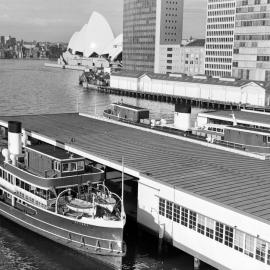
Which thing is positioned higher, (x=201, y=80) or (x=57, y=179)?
(x=201, y=80)

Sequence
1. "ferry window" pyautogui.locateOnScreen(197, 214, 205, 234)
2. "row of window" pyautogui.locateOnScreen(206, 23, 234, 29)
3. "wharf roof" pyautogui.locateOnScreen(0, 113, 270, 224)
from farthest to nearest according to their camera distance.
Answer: "row of window" pyautogui.locateOnScreen(206, 23, 234, 29), "wharf roof" pyautogui.locateOnScreen(0, 113, 270, 224), "ferry window" pyautogui.locateOnScreen(197, 214, 205, 234)

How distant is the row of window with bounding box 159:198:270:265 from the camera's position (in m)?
17.9

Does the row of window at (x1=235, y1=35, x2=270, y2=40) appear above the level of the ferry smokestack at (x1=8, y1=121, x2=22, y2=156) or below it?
above

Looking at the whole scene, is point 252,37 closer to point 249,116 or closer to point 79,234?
point 249,116

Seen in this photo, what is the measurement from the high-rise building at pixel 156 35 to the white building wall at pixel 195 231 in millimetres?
109386

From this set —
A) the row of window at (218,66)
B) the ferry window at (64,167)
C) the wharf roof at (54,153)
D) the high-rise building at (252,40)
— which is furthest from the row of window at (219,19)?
the ferry window at (64,167)

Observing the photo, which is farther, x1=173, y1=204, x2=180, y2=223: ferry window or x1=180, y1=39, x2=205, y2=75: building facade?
x1=180, y1=39, x2=205, y2=75: building facade

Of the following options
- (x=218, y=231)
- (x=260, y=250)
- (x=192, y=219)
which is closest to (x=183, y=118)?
(x=192, y=219)

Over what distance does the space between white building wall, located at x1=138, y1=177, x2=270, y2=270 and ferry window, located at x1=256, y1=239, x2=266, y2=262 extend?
121 millimetres

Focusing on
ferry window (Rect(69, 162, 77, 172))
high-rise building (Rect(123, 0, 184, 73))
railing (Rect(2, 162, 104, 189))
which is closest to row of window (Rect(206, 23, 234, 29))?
high-rise building (Rect(123, 0, 184, 73))

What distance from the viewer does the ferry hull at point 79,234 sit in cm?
2075

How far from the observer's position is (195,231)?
66.6 ft

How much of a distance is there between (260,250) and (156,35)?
128 m

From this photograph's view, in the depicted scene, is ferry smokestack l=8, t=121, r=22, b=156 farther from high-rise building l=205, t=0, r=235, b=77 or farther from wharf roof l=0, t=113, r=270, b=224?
high-rise building l=205, t=0, r=235, b=77
